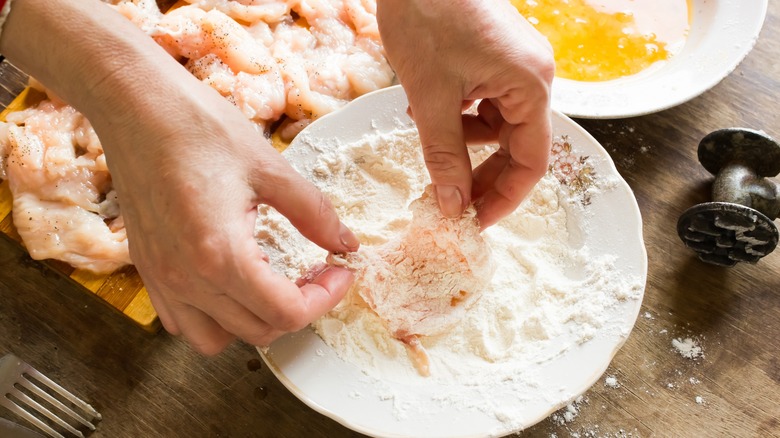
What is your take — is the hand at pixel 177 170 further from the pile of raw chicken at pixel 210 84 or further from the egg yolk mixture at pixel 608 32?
the egg yolk mixture at pixel 608 32

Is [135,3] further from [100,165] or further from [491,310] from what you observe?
[491,310]

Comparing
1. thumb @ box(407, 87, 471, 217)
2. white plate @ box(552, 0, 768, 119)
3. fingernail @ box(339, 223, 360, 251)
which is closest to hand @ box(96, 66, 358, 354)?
fingernail @ box(339, 223, 360, 251)

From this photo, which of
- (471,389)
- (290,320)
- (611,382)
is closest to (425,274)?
(471,389)

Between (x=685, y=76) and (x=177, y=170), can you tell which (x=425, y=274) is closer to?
(x=177, y=170)

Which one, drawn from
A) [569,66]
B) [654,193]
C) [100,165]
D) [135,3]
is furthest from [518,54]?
[135,3]

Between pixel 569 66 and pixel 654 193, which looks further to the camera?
pixel 569 66
